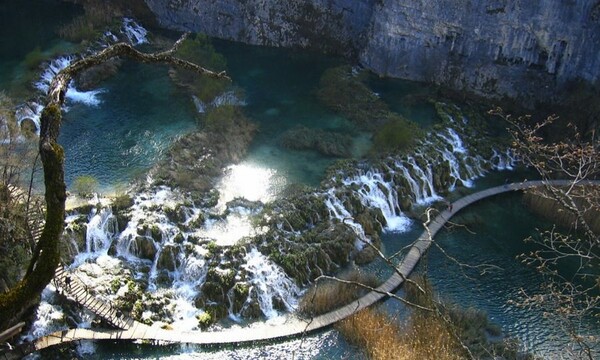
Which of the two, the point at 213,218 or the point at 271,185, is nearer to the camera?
the point at 213,218

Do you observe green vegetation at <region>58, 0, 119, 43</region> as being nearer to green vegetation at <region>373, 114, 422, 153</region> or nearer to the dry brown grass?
green vegetation at <region>373, 114, 422, 153</region>

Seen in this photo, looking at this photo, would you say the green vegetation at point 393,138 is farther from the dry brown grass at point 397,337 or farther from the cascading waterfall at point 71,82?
the cascading waterfall at point 71,82

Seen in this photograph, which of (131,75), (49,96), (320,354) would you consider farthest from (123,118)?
(49,96)

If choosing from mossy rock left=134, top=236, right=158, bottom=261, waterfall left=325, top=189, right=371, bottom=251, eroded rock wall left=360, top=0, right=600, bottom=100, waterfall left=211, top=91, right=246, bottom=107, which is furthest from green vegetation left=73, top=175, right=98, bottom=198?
eroded rock wall left=360, top=0, right=600, bottom=100

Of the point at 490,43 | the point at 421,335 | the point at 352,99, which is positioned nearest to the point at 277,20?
the point at 352,99

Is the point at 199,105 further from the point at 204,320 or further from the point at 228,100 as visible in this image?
the point at 204,320

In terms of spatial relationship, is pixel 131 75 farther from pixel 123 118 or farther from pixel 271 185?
pixel 271 185
